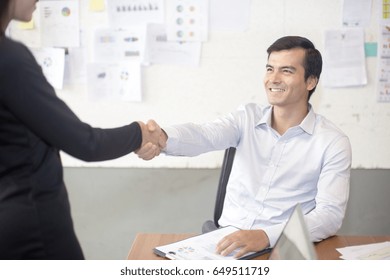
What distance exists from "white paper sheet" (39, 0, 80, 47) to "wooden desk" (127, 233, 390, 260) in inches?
A: 35.1

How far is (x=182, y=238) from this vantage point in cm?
130

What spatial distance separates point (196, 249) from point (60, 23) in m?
1.09

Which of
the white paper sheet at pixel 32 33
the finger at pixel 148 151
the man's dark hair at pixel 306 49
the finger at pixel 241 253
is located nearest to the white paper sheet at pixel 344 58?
the man's dark hair at pixel 306 49

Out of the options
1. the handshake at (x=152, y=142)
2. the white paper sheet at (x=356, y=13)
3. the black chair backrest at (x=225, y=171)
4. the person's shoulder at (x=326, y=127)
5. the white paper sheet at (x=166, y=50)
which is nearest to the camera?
the handshake at (x=152, y=142)

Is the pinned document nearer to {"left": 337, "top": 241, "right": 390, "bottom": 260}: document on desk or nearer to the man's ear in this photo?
the man's ear

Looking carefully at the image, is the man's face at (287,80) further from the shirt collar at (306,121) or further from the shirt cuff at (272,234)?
the shirt cuff at (272,234)

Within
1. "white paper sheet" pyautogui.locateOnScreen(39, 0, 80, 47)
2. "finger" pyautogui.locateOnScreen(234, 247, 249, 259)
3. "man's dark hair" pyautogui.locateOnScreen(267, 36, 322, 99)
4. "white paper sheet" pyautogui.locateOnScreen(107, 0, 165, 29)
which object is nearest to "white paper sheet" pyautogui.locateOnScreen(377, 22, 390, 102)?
"man's dark hair" pyautogui.locateOnScreen(267, 36, 322, 99)

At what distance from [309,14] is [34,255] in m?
1.26

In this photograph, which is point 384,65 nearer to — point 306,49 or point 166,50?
point 306,49

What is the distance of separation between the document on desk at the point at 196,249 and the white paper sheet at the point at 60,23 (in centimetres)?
98

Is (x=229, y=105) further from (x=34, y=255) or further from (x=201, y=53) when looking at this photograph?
(x=34, y=255)

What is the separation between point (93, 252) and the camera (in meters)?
1.91

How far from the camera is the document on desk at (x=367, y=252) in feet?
3.88

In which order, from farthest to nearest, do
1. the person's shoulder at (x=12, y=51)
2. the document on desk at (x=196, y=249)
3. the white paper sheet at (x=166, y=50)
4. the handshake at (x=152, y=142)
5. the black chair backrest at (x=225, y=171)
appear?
the white paper sheet at (x=166, y=50)
the black chair backrest at (x=225, y=171)
the handshake at (x=152, y=142)
the document on desk at (x=196, y=249)
the person's shoulder at (x=12, y=51)
